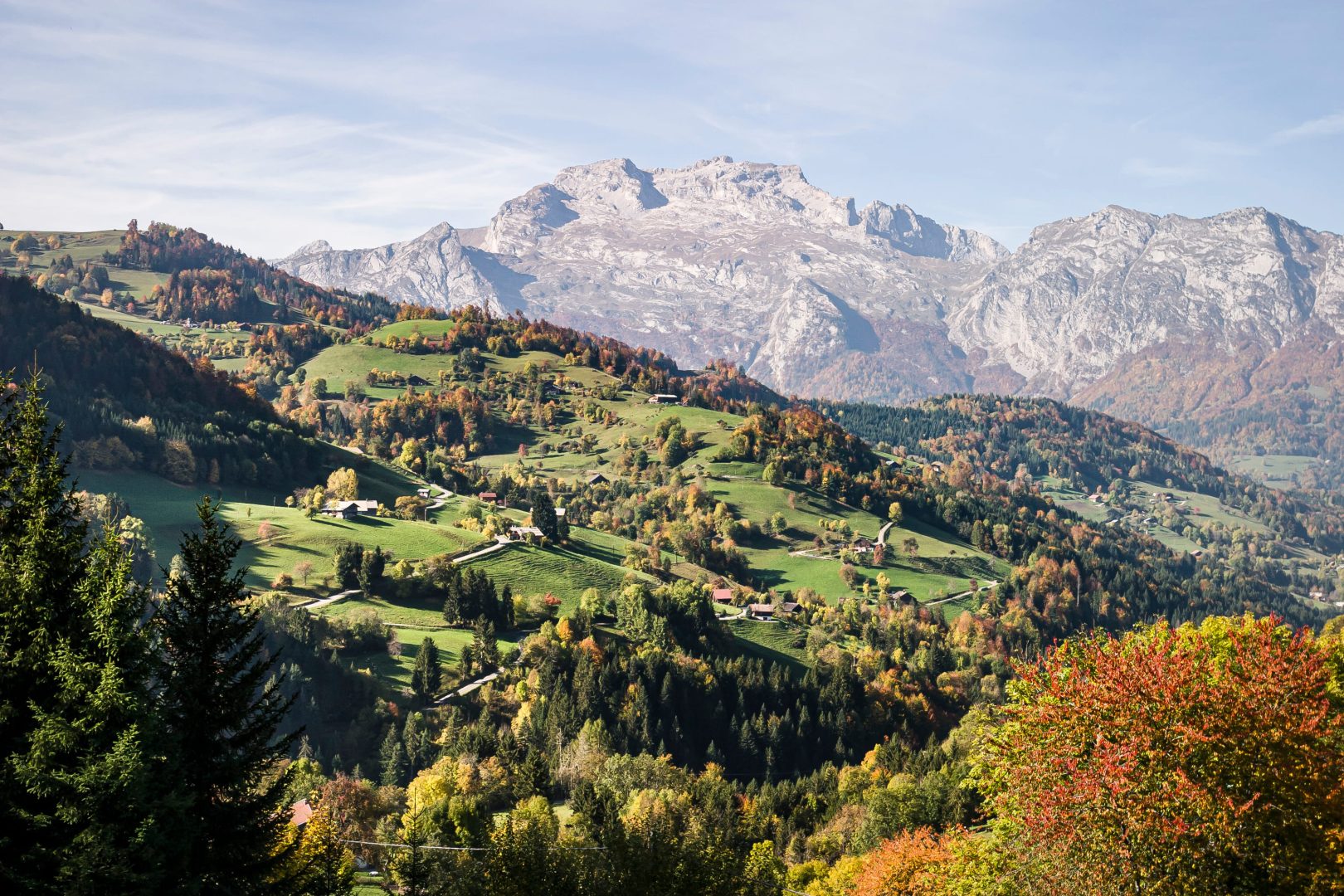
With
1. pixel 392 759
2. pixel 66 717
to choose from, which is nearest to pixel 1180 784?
pixel 66 717

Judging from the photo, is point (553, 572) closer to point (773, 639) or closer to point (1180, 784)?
A: point (773, 639)

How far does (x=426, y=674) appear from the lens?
121m

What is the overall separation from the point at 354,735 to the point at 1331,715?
9779cm

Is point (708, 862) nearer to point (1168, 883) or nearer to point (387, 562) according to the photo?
point (1168, 883)

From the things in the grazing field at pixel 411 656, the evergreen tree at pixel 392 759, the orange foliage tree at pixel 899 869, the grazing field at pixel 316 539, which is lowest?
the evergreen tree at pixel 392 759

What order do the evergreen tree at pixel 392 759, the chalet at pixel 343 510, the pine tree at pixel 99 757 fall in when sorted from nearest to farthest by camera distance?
the pine tree at pixel 99 757
the evergreen tree at pixel 392 759
the chalet at pixel 343 510

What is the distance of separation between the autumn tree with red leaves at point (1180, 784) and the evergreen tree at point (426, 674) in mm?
91881

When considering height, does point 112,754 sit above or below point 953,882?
above

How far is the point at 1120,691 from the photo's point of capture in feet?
122

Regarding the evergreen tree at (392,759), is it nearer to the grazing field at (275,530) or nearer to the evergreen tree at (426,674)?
the evergreen tree at (426,674)

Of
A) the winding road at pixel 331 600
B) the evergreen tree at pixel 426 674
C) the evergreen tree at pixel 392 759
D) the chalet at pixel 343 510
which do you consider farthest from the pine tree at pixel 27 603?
the chalet at pixel 343 510

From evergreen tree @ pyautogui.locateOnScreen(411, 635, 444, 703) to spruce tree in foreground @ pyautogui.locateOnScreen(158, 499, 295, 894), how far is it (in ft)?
293

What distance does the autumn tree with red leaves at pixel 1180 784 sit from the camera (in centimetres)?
3425

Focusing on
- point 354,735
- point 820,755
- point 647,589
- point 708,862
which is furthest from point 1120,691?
point 647,589
